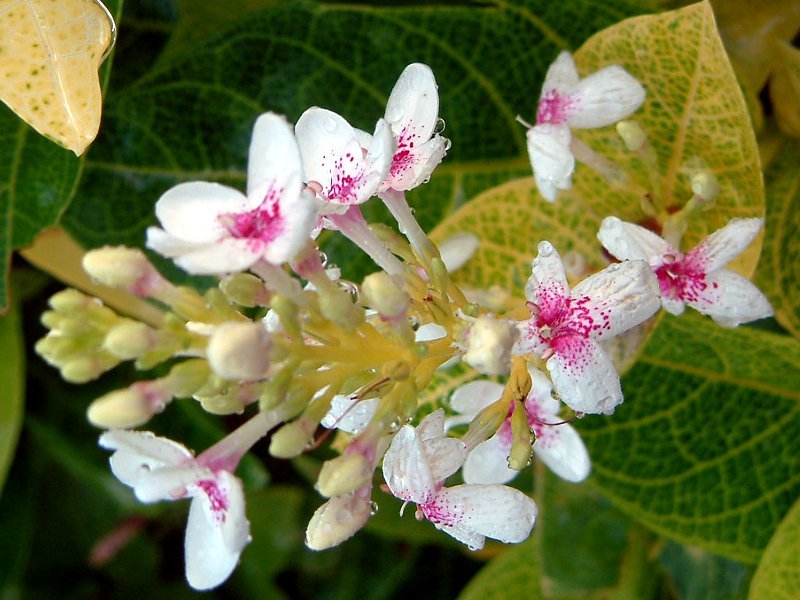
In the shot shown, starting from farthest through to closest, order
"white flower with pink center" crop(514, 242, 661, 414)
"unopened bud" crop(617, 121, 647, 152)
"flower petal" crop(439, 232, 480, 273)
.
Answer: "flower petal" crop(439, 232, 480, 273) → "unopened bud" crop(617, 121, 647, 152) → "white flower with pink center" crop(514, 242, 661, 414)

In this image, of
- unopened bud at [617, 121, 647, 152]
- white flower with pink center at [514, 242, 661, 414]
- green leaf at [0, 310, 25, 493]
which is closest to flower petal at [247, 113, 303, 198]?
white flower with pink center at [514, 242, 661, 414]

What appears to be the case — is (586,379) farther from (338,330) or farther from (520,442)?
(338,330)

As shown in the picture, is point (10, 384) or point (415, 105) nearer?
point (415, 105)

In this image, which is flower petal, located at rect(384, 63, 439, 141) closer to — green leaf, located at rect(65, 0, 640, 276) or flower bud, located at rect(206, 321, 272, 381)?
flower bud, located at rect(206, 321, 272, 381)

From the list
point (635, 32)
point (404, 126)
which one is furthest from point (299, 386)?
point (635, 32)

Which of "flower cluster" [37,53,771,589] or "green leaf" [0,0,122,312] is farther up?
"flower cluster" [37,53,771,589]

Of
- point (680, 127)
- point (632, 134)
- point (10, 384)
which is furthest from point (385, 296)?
point (10, 384)
